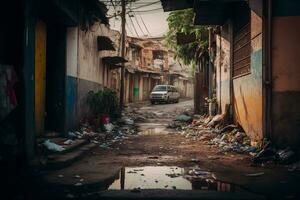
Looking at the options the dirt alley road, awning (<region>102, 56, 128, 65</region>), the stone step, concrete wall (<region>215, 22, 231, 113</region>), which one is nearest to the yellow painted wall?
the stone step

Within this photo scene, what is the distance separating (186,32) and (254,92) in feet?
32.0

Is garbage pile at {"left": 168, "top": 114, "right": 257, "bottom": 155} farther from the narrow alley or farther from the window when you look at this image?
the window

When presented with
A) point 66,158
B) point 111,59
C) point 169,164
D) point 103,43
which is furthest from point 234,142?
point 111,59

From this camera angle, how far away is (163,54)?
49625 millimetres

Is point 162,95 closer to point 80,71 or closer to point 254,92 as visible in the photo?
point 80,71

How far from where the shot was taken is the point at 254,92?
9.95 meters

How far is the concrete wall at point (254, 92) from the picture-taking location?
30.6 ft

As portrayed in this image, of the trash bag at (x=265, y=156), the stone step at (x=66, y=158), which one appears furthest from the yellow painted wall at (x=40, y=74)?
the trash bag at (x=265, y=156)

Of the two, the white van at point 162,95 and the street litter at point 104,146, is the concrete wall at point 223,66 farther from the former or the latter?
the white van at point 162,95

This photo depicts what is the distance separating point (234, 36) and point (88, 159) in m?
7.18

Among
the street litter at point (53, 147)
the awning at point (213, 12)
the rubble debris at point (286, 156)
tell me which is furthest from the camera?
the awning at point (213, 12)

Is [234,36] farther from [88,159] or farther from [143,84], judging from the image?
[143,84]

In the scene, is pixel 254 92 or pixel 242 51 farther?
pixel 242 51

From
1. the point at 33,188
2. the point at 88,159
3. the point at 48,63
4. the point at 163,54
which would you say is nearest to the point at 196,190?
the point at 33,188
